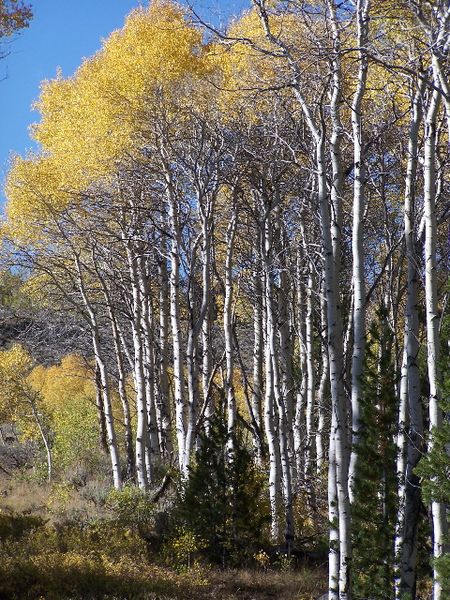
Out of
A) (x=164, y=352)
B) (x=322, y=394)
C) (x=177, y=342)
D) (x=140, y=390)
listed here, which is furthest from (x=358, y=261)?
(x=164, y=352)

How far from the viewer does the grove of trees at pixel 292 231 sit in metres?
7.25

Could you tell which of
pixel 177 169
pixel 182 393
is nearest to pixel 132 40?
pixel 177 169

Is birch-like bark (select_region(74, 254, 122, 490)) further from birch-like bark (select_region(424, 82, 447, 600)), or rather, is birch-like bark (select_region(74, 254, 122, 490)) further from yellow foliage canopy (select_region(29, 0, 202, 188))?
birch-like bark (select_region(424, 82, 447, 600))

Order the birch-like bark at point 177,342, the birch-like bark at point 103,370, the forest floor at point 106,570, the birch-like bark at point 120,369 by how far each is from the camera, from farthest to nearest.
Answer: the birch-like bark at point 120,369 < the birch-like bark at point 103,370 < the birch-like bark at point 177,342 < the forest floor at point 106,570

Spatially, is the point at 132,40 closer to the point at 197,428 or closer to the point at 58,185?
the point at 58,185

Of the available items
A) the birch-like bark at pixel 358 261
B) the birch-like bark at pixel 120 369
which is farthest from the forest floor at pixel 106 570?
the birch-like bark at pixel 358 261

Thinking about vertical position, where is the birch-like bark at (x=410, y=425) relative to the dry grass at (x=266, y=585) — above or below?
above

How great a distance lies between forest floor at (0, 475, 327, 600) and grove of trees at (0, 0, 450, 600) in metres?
0.89

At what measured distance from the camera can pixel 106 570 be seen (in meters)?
9.44

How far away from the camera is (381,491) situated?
827cm

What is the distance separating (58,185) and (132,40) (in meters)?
3.03

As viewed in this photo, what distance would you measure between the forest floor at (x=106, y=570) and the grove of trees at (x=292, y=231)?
2.92ft

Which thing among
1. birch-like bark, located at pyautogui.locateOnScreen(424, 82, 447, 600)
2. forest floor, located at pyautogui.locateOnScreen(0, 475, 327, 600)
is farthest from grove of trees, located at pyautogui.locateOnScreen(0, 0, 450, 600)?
forest floor, located at pyautogui.locateOnScreen(0, 475, 327, 600)

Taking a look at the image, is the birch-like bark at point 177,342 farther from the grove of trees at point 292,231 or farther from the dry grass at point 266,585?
the dry grass at point 266,585
